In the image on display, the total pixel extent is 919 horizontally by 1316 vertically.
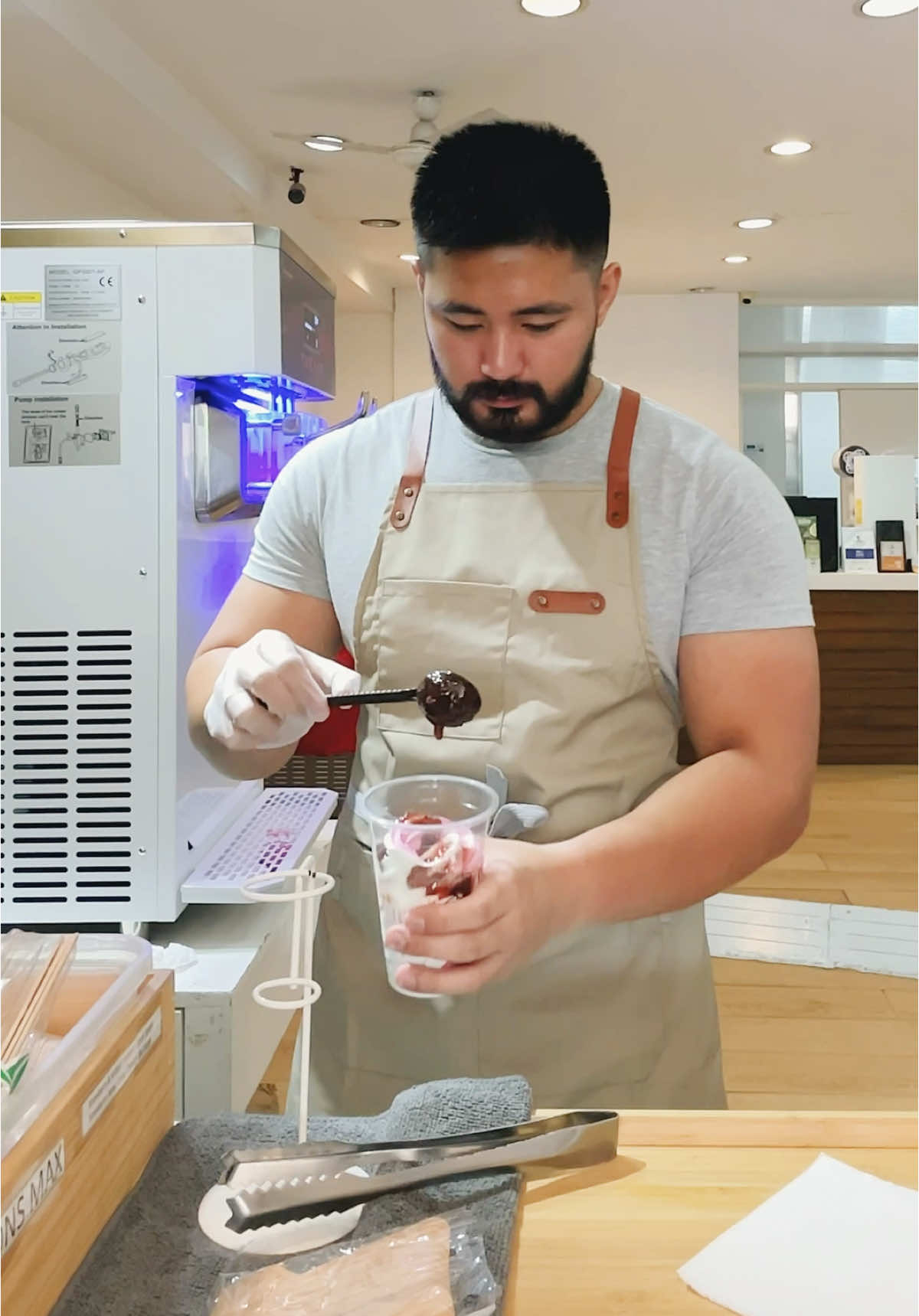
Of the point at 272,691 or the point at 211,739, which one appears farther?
the point at 211,739

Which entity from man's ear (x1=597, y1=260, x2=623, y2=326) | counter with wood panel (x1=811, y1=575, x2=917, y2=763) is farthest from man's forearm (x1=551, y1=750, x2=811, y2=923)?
counter with wood panel (x1=811, y1=575, x2=917, y2=763)

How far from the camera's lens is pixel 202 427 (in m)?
1.88

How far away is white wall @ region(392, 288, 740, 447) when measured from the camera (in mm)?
8422

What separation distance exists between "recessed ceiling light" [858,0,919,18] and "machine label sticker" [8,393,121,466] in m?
3.05

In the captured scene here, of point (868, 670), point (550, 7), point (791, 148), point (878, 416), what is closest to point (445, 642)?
point (550, 7)

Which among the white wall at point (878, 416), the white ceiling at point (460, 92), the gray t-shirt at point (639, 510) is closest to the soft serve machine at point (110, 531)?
the gray t-shirt at point (639, 510)

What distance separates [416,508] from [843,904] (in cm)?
314

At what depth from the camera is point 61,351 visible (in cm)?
175

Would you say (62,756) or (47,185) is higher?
(47,185)

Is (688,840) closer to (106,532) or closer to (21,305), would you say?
(106,532)

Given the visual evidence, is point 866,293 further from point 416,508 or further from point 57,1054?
point 57,1054

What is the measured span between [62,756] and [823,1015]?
2.36 meters

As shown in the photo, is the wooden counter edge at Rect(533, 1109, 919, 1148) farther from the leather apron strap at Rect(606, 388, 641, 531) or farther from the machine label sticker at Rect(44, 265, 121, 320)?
→ the machine label sticker at Rect(44, 265, 121, 320)

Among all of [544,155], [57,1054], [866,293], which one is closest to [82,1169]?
[57,1054]
